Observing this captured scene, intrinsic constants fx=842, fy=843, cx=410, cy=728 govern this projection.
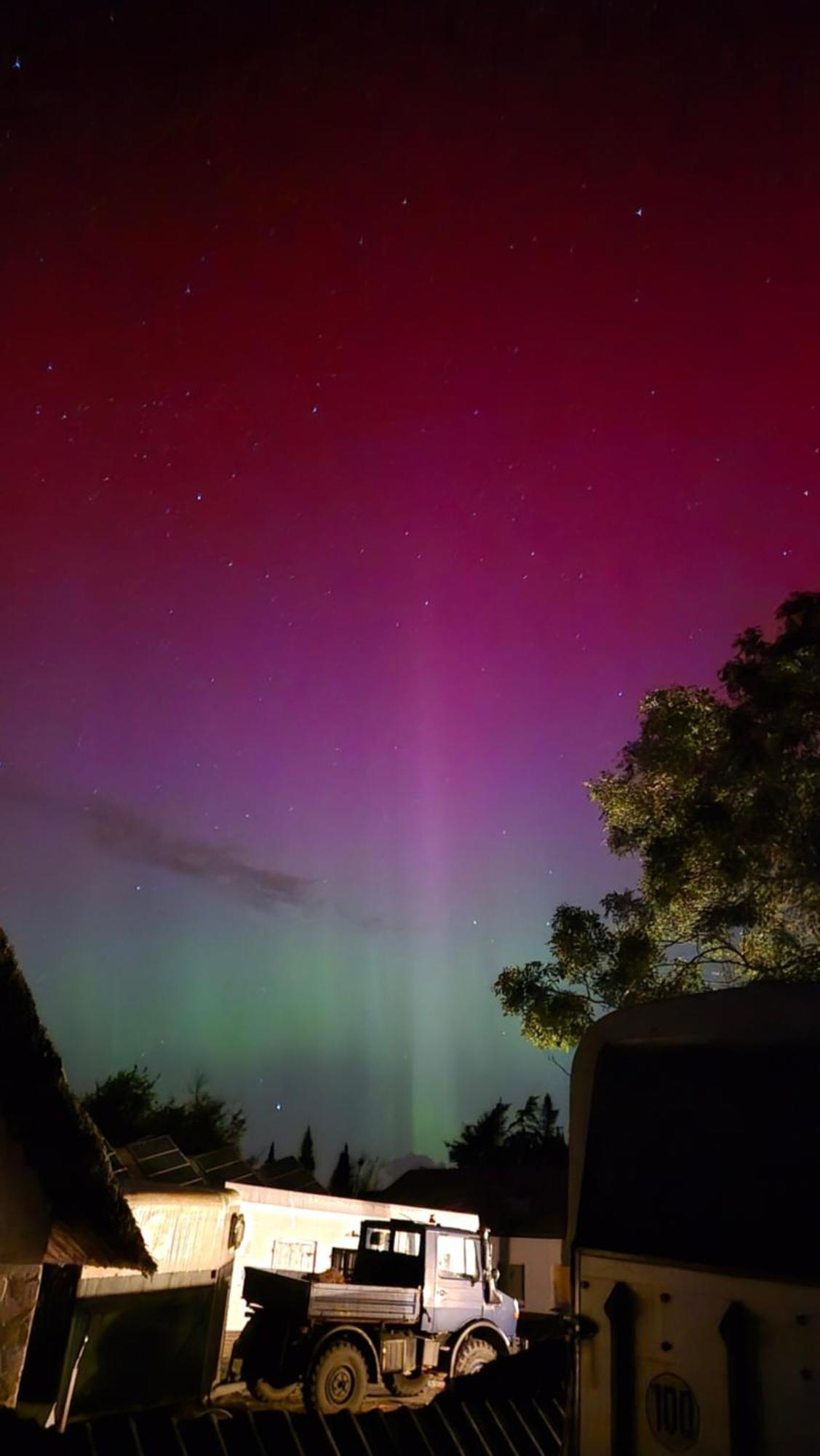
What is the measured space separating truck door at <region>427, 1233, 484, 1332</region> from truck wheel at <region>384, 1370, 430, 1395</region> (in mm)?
737

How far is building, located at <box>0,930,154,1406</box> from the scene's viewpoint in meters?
5.05

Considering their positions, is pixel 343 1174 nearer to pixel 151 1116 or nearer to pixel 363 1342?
pixel 151 1116

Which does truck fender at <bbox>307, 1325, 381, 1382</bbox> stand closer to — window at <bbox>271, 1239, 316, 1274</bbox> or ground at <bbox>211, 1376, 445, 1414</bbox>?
ground at <bbox>211, 1376, 445, 1414</bbox>

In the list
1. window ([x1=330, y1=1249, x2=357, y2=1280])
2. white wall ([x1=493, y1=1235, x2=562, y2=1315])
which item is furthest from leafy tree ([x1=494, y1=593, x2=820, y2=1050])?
white wall ([x1=493, y1=1235, x2=562, y2=1315])

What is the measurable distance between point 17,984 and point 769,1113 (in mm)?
4310

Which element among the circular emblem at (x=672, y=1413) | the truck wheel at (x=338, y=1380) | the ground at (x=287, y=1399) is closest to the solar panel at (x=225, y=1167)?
the ground at (x=287, y=1399)

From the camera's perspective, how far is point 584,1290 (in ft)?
15.9

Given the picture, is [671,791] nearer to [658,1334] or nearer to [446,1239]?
[446,1239]

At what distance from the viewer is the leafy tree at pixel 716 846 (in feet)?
47.4

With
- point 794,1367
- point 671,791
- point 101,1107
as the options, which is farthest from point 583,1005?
point 101,1107

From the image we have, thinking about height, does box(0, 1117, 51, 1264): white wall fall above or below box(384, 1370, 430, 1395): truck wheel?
above

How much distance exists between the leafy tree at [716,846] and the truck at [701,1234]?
10284 mm

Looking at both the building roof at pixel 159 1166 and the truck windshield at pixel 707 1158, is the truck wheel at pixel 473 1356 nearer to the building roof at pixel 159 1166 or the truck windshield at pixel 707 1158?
the building roof at pixel 159 1166

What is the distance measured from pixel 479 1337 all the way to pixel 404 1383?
1.86 metres
